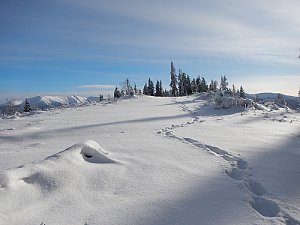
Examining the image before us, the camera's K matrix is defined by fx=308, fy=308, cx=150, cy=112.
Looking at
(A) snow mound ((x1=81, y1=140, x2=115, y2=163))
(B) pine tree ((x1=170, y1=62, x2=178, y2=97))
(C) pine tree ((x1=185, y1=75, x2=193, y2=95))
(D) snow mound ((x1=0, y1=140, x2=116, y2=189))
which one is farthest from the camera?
(C) pine tree ((x1=185, y1=75, x2=193, y2=95))

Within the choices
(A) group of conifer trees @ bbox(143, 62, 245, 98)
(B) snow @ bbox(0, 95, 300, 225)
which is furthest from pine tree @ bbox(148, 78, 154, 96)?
(B) snow @ bbox(0, 95, 300, 225)

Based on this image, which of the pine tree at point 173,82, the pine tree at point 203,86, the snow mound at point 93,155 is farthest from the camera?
the pine tree at point 203,86

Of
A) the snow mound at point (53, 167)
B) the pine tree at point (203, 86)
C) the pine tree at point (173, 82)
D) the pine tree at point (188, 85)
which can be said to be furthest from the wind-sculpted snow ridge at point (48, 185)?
the pine tree at point (203, 86)

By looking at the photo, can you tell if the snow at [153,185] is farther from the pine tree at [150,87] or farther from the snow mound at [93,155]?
the pine tree at [150,87]

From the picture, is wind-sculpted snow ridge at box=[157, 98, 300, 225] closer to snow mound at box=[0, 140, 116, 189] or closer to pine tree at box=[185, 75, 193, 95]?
snow mound at box=[0, 140, 116, 189]

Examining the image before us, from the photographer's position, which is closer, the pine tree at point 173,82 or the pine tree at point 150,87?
the pine tree at point 173,82

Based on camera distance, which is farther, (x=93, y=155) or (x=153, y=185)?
(x=93, y=155)

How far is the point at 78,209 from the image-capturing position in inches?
170

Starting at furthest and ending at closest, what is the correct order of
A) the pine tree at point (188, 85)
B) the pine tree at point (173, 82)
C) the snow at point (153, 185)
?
the pine tree at point (188, 85)
the pine tree at point (173, 82)
the snow at point (153, 185)

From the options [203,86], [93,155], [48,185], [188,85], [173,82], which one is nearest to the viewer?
[48,185]

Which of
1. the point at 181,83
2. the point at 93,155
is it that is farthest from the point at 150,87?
the point at 93,155

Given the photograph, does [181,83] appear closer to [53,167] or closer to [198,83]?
[198,83]

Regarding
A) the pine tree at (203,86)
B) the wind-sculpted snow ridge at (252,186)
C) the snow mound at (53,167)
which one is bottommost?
the wind-sculpted snow ridge at (252,186)

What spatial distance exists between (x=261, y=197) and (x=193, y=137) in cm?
518
